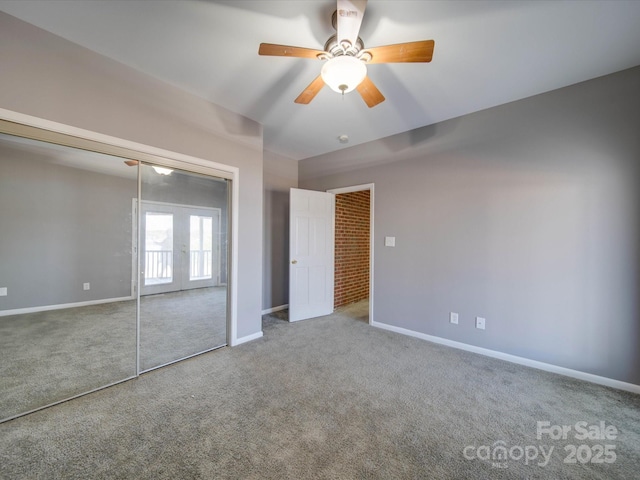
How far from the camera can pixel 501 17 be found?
1.65 meters

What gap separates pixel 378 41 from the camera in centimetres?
Result: 185

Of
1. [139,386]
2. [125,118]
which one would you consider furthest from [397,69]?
[139,386]

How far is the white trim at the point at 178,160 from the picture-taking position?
1.75m

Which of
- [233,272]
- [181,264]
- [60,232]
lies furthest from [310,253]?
[60,232]

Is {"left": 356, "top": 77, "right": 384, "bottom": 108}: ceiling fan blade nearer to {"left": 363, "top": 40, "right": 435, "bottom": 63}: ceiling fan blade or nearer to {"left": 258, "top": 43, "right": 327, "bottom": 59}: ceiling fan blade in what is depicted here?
{"left": 363, "top": 40, "right": 435, "bottom": 63}: ceiling fan blade

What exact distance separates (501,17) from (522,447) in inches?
111

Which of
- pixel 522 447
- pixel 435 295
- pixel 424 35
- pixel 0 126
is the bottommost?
pixel 522 447

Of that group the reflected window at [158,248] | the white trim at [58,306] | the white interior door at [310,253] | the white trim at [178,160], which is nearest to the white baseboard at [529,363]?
the white interior door at [310,253]

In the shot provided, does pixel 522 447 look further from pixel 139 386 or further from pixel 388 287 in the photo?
pixel 139 386

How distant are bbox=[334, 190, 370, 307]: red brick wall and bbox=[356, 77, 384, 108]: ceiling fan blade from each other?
8.18 ft

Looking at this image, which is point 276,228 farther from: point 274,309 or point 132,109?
point 132,109

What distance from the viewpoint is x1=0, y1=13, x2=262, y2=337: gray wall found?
5.61 feet

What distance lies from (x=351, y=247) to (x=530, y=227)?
284 cm

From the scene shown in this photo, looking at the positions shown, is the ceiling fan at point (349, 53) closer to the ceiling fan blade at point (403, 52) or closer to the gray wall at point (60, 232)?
the ceiling fan blade at point (403, 52)
